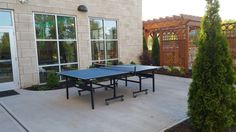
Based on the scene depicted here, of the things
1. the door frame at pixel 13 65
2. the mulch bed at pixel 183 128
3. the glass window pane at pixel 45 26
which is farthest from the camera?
the glass window pane at pixel 45 26

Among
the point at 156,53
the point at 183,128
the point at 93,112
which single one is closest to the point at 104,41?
the point at 156,53

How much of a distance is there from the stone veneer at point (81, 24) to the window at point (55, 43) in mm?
220

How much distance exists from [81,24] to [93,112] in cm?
502

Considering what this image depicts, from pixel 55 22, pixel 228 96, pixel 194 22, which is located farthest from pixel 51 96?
pixel 194 22

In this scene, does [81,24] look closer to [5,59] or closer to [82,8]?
[82,8]

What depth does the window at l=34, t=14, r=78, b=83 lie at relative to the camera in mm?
7270

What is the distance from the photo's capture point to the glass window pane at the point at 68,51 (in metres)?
7.87

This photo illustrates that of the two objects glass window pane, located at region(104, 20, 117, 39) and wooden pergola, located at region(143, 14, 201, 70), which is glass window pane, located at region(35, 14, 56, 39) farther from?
wooden pergola, located at region(143, 14, 201, 70)

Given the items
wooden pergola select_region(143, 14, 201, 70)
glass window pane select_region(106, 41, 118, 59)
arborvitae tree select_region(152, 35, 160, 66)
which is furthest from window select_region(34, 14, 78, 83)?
arborvitae tree select_region(152, 35, 160, 66)

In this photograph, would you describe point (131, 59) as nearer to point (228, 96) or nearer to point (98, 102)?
point (98, 102)

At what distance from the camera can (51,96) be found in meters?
5.81

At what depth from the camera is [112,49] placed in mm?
9812

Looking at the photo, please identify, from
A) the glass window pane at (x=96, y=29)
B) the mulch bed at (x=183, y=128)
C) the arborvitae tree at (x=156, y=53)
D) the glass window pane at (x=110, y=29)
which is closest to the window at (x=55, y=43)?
the glass window pane at (x=96, y=29)

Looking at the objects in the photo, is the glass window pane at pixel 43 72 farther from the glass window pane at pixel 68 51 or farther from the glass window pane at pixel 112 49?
the glass window pane at pixel 112 49
